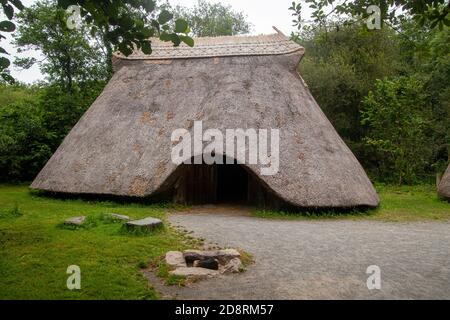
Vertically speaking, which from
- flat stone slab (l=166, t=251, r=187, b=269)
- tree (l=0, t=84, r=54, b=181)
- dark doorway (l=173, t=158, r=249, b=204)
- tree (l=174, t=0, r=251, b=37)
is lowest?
flat stone slab (l=166, t=251, r=187, b=269)

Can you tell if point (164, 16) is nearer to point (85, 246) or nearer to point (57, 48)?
point (85, 246)

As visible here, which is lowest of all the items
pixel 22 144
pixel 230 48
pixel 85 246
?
pixel 85 246

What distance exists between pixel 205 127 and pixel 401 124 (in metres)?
10.6

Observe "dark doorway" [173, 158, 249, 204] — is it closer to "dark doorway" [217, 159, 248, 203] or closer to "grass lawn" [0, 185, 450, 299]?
"dark doorway" [217, 159, 248, 203]

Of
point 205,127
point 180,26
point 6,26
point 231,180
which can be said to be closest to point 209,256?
point 180,26

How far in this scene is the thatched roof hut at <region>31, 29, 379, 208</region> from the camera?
11336mm

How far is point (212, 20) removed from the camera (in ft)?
115

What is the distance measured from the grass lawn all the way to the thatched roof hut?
691mm

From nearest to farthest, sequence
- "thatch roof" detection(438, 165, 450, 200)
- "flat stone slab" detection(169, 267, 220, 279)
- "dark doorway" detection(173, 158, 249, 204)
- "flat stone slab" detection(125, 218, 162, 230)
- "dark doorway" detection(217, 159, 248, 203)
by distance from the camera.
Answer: "flat stone slab" detection(169, 267, 220, 279) → "flat stone slab" detection(125, 218, 162, 230) → "dark doorway" detection(173, 158, 249, 204) → "thatch roof" detection(438, 165, 450, 200) → "dark doorway" detection(217, 159, 248, 203)

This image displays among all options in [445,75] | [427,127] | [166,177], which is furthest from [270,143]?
[445,75]

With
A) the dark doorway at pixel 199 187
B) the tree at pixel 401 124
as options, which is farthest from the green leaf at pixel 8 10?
the tree at pixel 401 124

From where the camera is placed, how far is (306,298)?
533 centimetres

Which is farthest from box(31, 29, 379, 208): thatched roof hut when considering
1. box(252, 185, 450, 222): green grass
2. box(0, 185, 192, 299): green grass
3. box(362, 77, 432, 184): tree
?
box(362, 77, 432, 184): tree

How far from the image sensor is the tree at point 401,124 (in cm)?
1862
